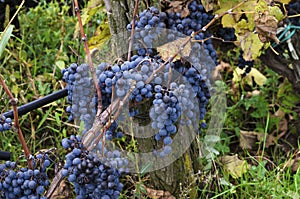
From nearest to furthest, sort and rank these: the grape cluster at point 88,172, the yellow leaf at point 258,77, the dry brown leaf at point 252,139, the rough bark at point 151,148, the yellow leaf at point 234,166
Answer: the grape cluster at point 88,172
the rough bark at point 151,148
the yellow leaf at point 234,166
the dry brown leaf at point 252,139
the yellow leaf at point 258,77

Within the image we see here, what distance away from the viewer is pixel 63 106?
264cm

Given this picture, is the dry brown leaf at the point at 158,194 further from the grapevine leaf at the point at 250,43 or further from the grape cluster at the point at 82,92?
the grapevine leaf at the point at 250,43

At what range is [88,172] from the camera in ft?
5.08

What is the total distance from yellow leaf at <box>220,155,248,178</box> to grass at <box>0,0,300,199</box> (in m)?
0.02

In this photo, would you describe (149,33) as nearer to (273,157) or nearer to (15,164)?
(15,164)

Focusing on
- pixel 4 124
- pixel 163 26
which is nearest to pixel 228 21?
pixel 163 26

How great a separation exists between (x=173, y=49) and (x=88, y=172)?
510 millimetres

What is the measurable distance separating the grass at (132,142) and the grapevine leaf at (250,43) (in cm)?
53

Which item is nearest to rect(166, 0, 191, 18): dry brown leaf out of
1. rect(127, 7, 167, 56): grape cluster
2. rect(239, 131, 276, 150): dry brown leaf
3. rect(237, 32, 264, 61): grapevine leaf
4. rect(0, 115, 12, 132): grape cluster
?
rect(127, 7, 167, 56): grape cluster

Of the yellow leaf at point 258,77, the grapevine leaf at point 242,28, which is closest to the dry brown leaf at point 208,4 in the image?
the grapevine leaf at point 242,28

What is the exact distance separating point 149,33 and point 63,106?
1.06 meters

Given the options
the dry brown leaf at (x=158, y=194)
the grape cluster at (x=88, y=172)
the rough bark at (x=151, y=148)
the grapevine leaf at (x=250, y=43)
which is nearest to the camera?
the grape cluster at (x=88, y=172)

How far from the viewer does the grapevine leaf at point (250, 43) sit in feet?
6.37

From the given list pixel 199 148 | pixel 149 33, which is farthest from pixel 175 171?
pixel 149 33
